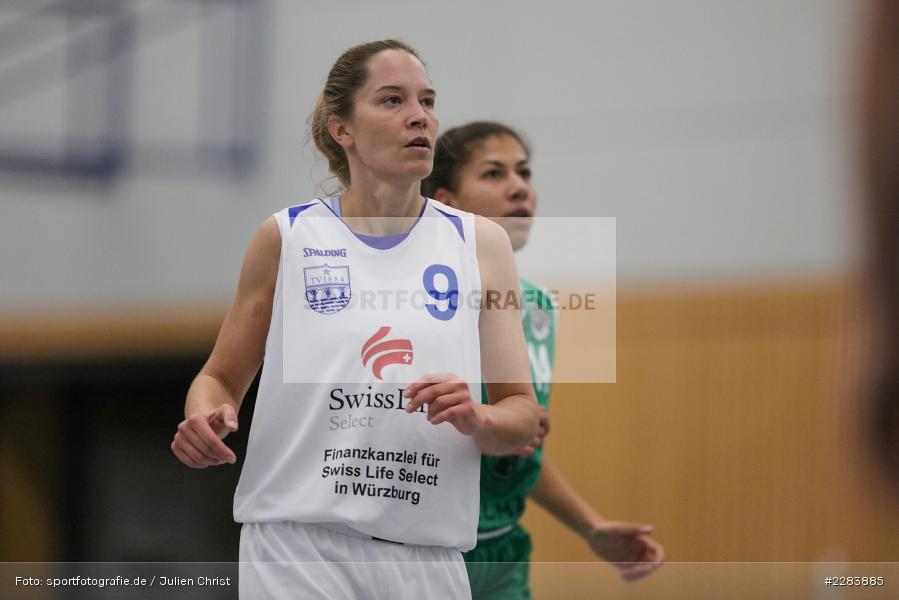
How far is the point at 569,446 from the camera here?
540 centimetres

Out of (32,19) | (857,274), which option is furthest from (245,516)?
(32,19)

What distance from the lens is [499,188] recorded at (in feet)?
10.3

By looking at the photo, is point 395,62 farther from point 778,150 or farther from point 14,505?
point 14,505

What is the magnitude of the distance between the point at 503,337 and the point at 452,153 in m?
0.97

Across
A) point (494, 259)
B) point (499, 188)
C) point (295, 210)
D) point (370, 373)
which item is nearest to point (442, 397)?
point (370, 373)

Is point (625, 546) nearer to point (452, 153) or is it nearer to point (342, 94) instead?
point (452, 153)

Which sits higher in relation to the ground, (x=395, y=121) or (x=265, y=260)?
(x=395, y=121)

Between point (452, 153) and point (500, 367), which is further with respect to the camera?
point (452, 153)

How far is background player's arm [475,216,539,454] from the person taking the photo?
7.30 ft

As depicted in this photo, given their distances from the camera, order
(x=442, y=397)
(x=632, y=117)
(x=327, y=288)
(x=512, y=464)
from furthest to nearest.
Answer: (x=632, y=117), (x=512, y=464), (x=327, y=288), (x=442, y=397)

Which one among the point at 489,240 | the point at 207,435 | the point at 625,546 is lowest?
the point at 625,546

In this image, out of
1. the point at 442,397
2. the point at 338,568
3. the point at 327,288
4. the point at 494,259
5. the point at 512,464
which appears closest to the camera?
the point at 442,397

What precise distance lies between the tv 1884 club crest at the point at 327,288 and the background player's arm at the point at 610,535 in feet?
3.98

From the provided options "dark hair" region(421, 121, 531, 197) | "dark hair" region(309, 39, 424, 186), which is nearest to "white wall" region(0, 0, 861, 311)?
"dark hair" region(421, 121, 531, 197)
